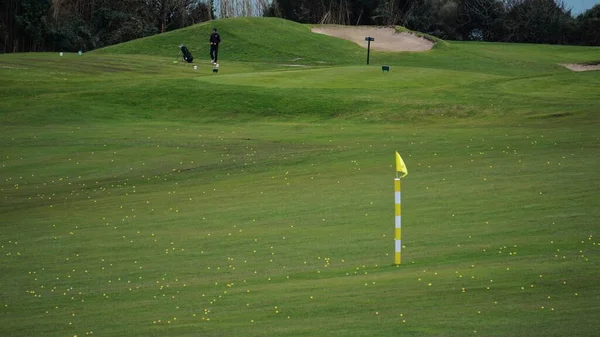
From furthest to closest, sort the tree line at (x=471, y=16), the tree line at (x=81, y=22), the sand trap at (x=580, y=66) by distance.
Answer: the tree line at (x=471, y=16)
the tree line at (x=81, y=22)
the sand trap at (x=580, y=66)

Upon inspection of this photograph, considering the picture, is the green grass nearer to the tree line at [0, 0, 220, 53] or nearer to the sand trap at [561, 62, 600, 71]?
the sand trap at [561, 62, 600, 71]

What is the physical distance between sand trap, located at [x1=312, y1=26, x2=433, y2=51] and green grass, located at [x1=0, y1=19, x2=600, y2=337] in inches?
995

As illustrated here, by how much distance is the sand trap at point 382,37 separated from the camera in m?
74.0

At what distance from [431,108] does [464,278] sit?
956 inches

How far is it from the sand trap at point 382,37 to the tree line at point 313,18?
6.45 metres

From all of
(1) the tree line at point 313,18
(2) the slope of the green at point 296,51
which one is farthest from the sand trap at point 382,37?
(1) the tree line at point 313,18

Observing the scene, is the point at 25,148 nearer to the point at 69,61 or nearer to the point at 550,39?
the point at 69,61

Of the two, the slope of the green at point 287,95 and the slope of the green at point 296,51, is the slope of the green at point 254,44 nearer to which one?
the slope of the green at point 296,51

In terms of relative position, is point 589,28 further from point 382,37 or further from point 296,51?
point 296,51

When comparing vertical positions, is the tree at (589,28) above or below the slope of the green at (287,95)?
above

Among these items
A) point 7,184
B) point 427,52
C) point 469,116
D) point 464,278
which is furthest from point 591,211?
point 427,52

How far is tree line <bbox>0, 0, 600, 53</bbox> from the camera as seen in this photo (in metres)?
82.7

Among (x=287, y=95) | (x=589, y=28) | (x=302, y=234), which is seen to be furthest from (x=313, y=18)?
(x=302, y=234)

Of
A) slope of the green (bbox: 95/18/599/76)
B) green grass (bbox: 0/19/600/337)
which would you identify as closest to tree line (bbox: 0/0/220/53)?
slope of the green (bbox: 95/18/599/76)
